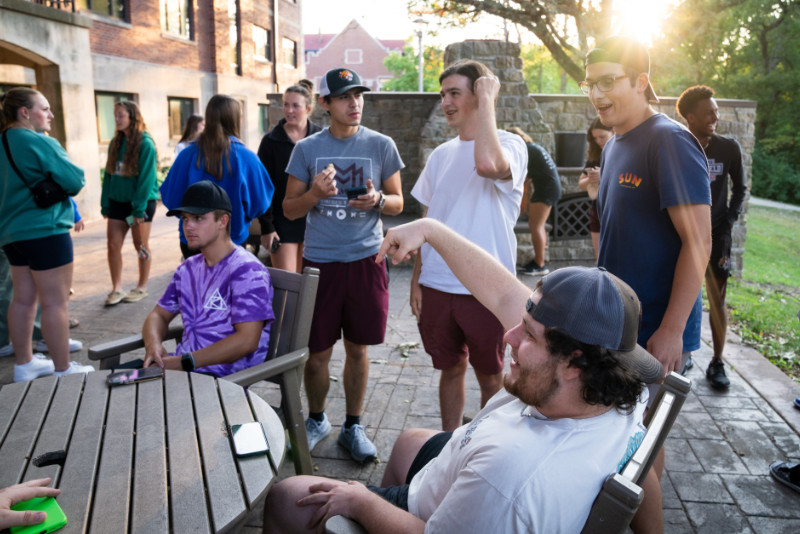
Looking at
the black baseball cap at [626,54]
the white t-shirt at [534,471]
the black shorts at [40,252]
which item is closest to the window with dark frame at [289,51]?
the black shorts at [40,252]

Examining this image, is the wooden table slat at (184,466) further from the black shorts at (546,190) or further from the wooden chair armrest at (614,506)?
the black shorts at (546,190)

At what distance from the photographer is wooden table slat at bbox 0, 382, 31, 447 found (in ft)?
6.62

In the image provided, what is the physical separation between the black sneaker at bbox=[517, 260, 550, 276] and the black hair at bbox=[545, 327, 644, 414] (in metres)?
6.56

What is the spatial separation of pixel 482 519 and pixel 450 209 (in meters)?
2.00

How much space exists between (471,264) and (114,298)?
498 centimetres

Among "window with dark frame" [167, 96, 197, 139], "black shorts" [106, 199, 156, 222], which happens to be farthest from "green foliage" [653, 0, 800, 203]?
"black shorts" [106, 199, 156, 222]

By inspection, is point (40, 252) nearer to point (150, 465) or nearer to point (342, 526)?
point (150, 465)

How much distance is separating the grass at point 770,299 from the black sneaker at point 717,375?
2.95ft

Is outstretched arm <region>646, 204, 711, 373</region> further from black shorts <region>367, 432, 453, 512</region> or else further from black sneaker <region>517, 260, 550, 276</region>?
black sneaker <region>517, 260, 550, 276</region>

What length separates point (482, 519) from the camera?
1.37 meters

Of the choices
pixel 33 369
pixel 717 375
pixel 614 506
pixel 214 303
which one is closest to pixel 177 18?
pixel 33 369

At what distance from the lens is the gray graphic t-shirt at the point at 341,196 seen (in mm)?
3418

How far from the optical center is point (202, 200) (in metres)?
2.92

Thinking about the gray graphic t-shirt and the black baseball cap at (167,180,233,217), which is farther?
the gray graphic t-shirt
